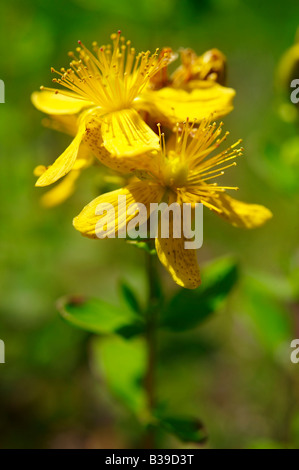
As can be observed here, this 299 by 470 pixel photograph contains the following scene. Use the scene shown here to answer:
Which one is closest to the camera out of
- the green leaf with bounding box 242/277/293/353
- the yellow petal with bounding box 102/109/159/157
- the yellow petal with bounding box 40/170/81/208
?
the yellow petal with bounding box 102/109/159/157

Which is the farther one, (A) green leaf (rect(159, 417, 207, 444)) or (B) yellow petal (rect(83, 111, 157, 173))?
(A) green leaf (rect(159, 417, 207, 444))

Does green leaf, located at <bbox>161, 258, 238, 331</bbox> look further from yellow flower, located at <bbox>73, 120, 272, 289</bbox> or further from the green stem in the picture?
yellow flower, located at <bbox>73, 120, 272, 289</bbox>

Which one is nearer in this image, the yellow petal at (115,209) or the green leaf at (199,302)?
the yellow petal at (115,209)

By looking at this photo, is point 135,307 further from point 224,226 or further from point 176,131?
point 224,226

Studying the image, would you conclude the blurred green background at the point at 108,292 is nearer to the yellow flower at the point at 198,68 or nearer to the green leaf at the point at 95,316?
the yellow flower at the point at 198,68

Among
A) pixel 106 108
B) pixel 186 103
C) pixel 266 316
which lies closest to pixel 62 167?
pixel 106 108

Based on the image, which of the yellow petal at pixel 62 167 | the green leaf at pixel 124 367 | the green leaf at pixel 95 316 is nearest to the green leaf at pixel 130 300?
the green leaf at pixel 95 316

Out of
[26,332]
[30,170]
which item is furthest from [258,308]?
[30,170]

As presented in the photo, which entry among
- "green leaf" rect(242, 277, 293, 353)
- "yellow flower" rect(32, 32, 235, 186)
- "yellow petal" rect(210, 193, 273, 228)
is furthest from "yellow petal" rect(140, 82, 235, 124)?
"green leaf" rect(242, 277, 293, 353)
